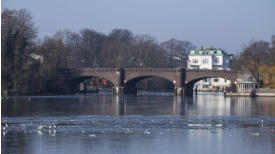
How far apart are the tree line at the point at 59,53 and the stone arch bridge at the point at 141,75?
3882 millimetres

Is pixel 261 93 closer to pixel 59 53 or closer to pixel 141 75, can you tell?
pixel 141 75

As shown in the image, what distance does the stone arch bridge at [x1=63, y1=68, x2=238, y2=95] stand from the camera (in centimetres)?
11000

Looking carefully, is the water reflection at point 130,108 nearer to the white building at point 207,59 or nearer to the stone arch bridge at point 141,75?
the stone arch bridge at point 141,75

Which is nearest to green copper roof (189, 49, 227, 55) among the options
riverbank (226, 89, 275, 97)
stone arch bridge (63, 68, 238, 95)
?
stone arch bridge (63, 68, 238, 95)

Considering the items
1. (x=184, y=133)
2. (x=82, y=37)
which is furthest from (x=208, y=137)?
(x=82, y=37)

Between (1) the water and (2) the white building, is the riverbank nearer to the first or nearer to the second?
(1) the water

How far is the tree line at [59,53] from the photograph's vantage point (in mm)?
86625

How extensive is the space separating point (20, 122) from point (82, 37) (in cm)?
12584

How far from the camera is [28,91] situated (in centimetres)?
8862

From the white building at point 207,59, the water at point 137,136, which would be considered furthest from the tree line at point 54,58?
the water at point 137,136

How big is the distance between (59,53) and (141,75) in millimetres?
14812

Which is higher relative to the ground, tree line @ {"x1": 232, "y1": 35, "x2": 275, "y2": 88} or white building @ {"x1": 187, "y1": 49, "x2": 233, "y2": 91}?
white building @ {"x1": 187, "y1": 49, "x2": 233, "y2": 91}

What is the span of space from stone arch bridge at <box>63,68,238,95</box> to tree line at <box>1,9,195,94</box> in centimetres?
388

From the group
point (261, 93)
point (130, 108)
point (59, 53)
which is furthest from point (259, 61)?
point (130, 108)
